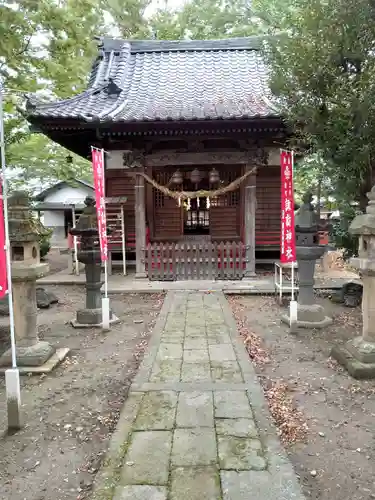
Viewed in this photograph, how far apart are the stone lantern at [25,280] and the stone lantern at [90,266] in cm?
156

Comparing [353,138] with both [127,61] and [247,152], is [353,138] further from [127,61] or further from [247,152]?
[127,61]

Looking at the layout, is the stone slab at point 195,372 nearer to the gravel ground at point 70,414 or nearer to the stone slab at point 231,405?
the stone slab at point 231,405

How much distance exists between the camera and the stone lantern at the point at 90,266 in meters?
6.48

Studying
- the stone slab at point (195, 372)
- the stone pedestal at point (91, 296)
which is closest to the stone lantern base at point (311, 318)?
the stone slab at point (195, 372)

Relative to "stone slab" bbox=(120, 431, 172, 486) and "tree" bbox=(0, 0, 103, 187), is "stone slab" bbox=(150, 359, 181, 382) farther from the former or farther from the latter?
"tree" bbox=(0, 0, 103, 187)

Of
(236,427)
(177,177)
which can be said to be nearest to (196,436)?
(236,427)

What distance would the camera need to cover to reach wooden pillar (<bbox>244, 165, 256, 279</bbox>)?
999 centimetres

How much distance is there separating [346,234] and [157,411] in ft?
16.6

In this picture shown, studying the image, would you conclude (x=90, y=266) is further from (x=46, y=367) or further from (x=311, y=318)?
(x=311, y=318)

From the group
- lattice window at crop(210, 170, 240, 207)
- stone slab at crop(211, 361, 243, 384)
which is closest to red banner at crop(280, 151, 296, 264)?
stone slab at crop(211, 361, 243, 384)

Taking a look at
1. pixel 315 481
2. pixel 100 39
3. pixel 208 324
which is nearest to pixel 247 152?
pixel 208 324

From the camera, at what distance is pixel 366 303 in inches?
182

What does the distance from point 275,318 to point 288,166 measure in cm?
267

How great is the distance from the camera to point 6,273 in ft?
11.7
